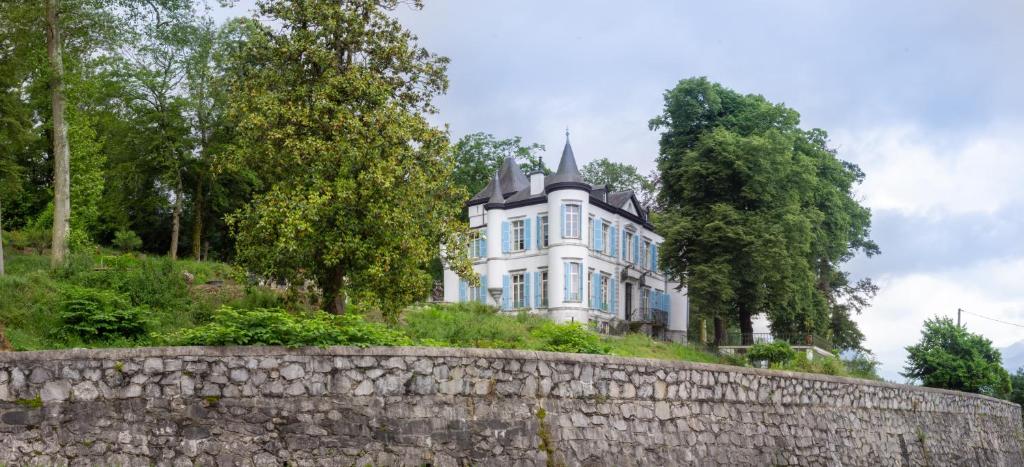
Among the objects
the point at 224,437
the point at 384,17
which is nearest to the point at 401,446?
the point at 224,437

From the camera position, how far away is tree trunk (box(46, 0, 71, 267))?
24.7 metres

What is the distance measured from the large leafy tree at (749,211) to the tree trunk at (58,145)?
23.3 meters

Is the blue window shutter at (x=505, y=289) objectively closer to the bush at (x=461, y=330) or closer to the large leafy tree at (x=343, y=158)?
the bush at (x=461, y=330)

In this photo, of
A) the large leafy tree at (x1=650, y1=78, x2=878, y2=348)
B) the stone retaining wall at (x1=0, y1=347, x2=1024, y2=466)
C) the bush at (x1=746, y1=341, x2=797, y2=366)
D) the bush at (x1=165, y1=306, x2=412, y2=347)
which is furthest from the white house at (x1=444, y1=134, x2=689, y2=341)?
the bush at (x1=165, y1=306, x2=412, y2=347)

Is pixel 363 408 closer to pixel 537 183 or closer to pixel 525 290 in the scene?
pixel 525 290

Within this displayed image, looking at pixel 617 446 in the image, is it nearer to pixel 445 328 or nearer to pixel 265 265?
pixel 445 328

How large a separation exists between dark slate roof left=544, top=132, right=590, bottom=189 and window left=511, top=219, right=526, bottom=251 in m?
2.33

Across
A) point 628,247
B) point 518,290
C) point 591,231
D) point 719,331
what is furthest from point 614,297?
point 719,331

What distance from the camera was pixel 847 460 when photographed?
704 inches

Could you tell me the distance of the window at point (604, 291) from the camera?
4462 cm

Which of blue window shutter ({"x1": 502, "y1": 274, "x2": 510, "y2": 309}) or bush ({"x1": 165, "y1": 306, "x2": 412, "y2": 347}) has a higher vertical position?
blue window shutter ({"x1": 502, "y1": 274, "x2": 510, "y2": 309})

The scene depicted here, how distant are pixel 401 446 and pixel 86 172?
28.2 metres

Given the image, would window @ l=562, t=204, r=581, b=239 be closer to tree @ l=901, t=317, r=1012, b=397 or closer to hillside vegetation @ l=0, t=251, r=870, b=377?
hillside vegetation @ l=0, t=251, r=870, b=377

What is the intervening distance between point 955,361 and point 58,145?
28817mm
